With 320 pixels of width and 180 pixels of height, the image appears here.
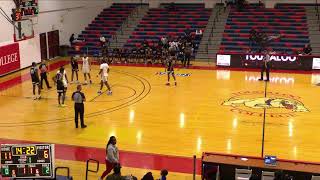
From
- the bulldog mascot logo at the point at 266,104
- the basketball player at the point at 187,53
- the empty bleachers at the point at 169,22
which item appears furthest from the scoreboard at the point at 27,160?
the empty bleachers at the point at 169,22

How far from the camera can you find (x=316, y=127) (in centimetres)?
1595

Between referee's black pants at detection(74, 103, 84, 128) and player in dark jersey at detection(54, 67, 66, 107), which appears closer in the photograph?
referee's black pants at detection(74, 103, 84, 128)

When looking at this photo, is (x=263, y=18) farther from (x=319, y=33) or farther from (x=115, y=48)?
(x=115, y=48)

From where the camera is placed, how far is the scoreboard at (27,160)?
999 centimetres

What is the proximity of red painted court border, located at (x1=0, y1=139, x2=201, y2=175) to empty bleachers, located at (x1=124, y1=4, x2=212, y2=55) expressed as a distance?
63.1 feet

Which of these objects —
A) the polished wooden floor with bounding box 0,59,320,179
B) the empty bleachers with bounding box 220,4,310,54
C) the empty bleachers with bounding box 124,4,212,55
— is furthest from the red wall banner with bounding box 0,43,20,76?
the empty bleachers with bounding box 220,4,310,54

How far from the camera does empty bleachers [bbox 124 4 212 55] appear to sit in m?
33.4

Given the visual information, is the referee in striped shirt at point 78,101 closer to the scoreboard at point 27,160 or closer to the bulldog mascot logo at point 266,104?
the scoreboard at point 27,160

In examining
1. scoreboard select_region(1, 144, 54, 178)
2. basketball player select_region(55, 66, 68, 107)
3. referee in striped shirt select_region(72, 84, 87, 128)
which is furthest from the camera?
basketball player select_region(55, 66, 68, 107)

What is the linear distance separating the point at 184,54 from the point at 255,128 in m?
12.8

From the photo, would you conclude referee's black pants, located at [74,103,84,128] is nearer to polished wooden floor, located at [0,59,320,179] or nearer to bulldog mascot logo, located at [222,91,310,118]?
polished wooden floor, located at [0,59,320,179]

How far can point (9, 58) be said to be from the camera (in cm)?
2583

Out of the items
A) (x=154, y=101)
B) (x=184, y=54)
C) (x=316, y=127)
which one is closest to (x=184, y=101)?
(x=154, y=101)

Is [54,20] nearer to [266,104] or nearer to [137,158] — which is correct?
[266,104]
